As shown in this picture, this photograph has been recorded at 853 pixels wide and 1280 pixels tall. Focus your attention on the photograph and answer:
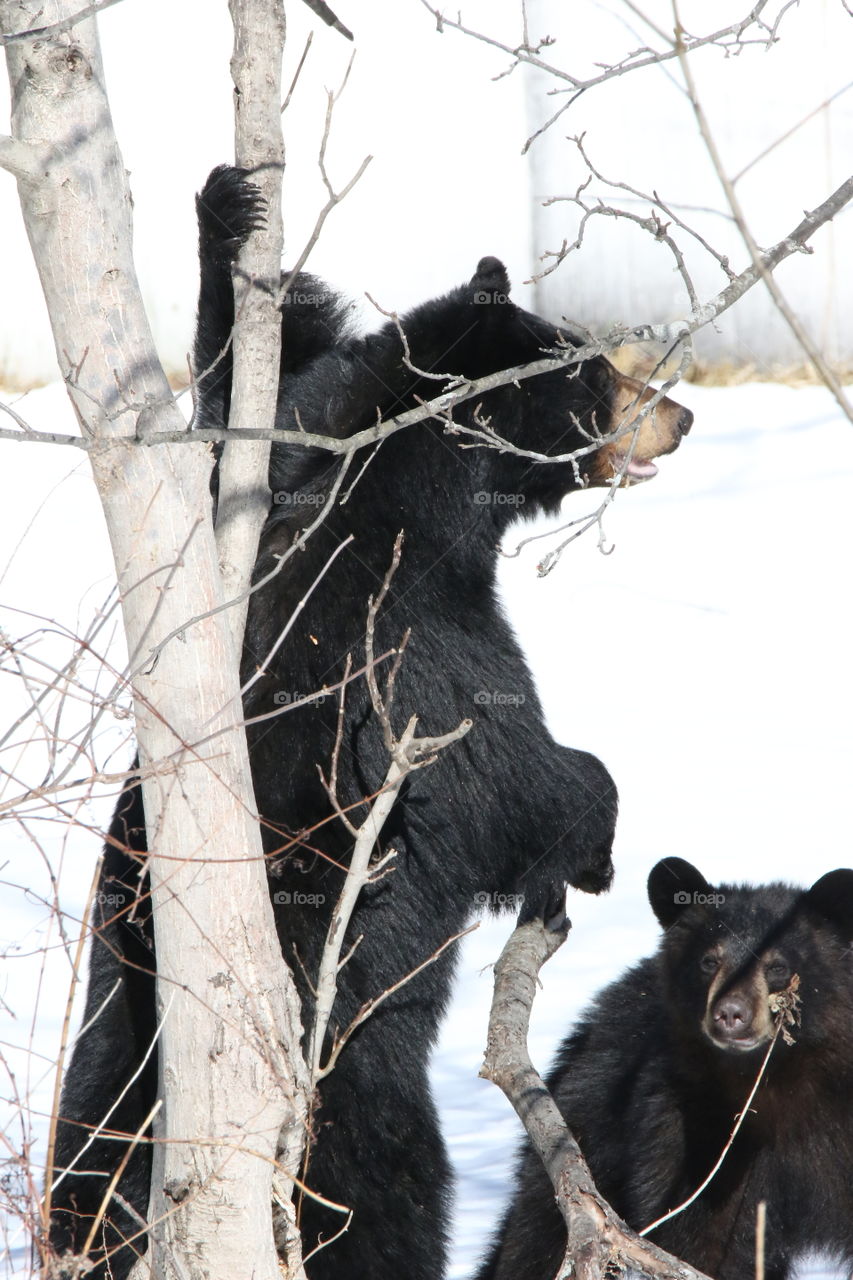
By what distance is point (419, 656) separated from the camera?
12.4 ft

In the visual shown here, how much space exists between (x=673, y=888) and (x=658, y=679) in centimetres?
553

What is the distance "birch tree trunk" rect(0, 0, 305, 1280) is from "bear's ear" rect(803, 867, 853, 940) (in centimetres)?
187

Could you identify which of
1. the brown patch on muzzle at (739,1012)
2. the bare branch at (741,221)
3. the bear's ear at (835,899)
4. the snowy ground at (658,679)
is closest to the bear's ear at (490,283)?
the snowy ground at (658,679)

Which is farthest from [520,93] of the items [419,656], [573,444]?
[419,656]

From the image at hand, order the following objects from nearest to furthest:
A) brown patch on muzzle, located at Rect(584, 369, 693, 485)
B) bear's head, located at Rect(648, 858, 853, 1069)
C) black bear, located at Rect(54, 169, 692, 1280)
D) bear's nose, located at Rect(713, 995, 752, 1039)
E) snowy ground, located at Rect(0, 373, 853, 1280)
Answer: black bear, located at Rect(54, 169, 692, 1280) < bear's nose, located at Rect(713, 995, 752, 1039) < bear's head, located at Rect(648, 858, 853, 1069) < brown patch on muzzle, located at Rect(584, 369, 693, 485) < snowy ground, located at Rect(0, 373, 853, 1280)

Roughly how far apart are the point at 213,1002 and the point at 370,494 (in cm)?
170

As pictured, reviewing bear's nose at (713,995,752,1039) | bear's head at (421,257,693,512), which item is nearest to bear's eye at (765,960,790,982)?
bear's nose at (713,995,752,1039)

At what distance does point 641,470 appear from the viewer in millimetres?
4496

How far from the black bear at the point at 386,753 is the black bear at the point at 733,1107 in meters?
0.33

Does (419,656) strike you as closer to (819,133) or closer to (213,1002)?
(213,1002)

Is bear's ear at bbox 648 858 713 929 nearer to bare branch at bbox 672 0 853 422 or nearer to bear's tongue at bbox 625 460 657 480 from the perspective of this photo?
bear's tongue at bbox 625 460 657 480

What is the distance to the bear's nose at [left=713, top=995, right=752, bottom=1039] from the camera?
359 centimetres

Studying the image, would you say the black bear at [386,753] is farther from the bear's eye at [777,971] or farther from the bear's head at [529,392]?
the bear's eye at [777,971]

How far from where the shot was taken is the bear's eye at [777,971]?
3.81 meters
